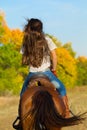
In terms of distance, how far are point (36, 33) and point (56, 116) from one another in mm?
1782

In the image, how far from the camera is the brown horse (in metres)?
8.31

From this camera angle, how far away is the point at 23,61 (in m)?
9.35

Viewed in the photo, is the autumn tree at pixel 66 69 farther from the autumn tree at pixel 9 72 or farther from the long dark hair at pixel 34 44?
the long dark hair at pixel 34 44

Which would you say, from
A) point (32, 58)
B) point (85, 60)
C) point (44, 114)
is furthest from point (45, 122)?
point (85, 60)

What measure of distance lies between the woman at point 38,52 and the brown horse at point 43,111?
0.55 m

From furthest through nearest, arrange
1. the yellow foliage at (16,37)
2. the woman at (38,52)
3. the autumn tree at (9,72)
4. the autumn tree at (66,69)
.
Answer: the autumn tree at (66,69) → the yellow foliage at (16,37) → the autumn tree at (9,72) → the woman at (38,52)

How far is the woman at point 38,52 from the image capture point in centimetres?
921

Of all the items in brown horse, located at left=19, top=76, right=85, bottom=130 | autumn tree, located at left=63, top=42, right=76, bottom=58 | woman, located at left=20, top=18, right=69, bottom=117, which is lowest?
brown horse, located at left=19, top=76, right=85, bottom=130

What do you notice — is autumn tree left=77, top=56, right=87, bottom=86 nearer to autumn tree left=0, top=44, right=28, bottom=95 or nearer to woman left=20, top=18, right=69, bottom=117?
autumn tree left=0, top=44, right=28, bottom=95

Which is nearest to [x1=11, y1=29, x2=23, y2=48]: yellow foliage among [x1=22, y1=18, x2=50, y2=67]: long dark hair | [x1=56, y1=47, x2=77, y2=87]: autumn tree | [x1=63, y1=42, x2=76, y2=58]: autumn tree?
[x1=56, y1=47, x2=77, y2=87]: autumn tree

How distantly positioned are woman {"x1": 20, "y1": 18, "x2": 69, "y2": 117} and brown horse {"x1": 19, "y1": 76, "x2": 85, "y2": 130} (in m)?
0.55

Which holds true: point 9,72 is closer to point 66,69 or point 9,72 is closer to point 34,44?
point 66,69

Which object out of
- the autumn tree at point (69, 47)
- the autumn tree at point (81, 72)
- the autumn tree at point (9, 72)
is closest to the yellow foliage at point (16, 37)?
the autumn tree at point (9, 72)

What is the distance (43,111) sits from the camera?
8320 mm
